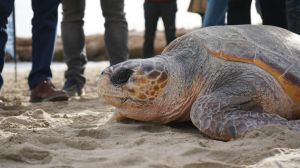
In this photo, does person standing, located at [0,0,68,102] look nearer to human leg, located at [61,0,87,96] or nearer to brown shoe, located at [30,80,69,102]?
brown shoe, located at [30,80,69,102]

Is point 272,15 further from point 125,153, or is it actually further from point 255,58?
point 125,153

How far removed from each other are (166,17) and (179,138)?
2.65 meters

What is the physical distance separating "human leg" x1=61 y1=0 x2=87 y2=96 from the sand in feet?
4.55

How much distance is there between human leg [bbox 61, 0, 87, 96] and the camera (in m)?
3.26

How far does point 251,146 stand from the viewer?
1365 mm

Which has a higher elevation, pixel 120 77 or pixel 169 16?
pixel 169 16

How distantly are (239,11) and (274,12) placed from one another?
0.27 meters

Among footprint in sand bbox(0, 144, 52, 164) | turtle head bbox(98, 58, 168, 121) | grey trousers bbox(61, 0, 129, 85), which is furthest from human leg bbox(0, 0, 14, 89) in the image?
footprint in sand bbox(0, 144, 52, 164)

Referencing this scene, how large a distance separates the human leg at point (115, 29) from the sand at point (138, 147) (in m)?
1.34

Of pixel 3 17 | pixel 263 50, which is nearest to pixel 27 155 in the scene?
pixel 263 50

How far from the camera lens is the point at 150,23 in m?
4.17

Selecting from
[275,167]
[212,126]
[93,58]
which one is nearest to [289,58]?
[212,126]

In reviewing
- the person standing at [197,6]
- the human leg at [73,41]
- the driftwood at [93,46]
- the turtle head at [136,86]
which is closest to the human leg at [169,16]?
the person standing at [197,6]

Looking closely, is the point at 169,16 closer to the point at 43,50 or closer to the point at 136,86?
the point at 43,50
